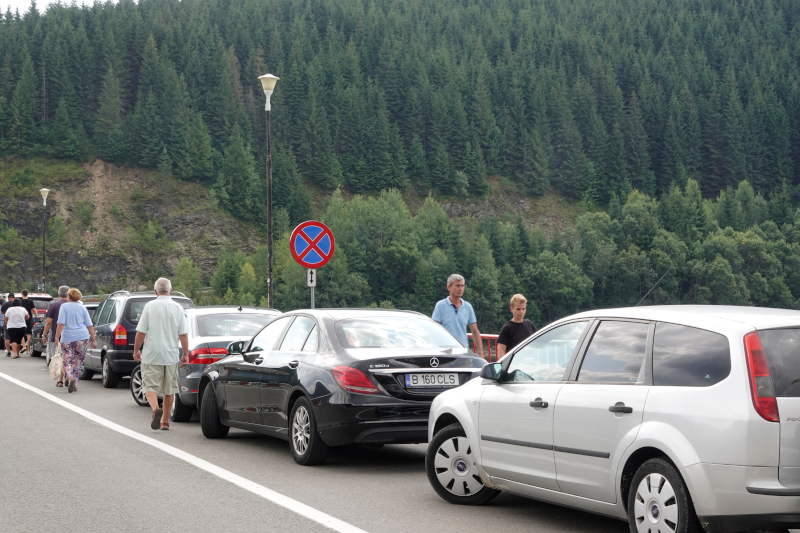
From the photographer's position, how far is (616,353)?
22.1 ft

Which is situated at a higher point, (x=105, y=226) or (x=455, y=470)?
(x=105, y=226)

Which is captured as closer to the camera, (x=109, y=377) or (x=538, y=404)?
(x=538, y=404)

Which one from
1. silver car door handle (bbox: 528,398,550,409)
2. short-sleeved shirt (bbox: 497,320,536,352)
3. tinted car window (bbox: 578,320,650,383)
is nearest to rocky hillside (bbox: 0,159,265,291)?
short-sleeved shirt (bbox: 497,320,536,352)

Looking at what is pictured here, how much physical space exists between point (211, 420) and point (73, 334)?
22.9 ft

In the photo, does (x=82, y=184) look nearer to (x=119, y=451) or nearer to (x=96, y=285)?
(x=96, y=285)

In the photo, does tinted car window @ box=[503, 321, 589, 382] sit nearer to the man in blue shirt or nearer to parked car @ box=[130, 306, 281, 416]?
the man in blue shirt

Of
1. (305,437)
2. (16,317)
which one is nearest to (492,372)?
(305,437)

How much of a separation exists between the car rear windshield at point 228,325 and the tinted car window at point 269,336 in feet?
10.1

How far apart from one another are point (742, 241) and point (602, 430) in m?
118

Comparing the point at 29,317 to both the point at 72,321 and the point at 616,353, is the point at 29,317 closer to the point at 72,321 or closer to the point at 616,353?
the point at 72,321

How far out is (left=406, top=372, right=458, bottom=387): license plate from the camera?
9.77 meters

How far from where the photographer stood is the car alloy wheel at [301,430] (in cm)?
999

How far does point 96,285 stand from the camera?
393ft

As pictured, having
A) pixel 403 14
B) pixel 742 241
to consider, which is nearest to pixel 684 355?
pixel 742 241
